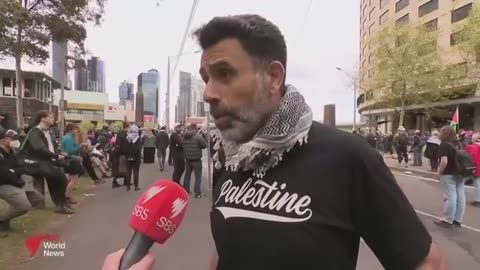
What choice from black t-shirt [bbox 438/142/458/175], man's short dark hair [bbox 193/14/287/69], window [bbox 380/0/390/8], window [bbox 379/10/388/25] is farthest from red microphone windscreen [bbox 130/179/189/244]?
window [bbox 379/10/388/25]

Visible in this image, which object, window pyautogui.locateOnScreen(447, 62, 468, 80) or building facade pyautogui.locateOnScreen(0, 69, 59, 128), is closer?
window pyautogui.locateOnScreen(447, 62, 468, 80)

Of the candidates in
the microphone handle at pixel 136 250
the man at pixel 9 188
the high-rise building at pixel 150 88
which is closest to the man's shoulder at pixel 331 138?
the microphone handle at pixel 136 250

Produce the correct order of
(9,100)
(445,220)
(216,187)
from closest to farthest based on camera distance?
(216,187), (445,220), (9,100)

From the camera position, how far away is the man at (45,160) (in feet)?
26.0

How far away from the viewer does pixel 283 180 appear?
4.56ft

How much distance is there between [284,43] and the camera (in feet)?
4.91

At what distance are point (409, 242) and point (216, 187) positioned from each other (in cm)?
74

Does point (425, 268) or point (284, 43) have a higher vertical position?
point (284, 43)

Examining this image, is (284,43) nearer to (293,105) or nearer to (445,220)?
(293,105)

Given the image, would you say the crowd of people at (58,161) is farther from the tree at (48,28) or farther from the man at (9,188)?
the tree at (48,28)

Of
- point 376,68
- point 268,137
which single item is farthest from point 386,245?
point 376,68

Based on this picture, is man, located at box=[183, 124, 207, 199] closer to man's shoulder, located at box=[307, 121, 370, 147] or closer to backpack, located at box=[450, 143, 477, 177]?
backpack, located at box=[450, 143, 477, 177]

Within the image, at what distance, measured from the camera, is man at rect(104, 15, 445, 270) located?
129cm

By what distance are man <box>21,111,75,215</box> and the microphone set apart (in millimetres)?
7100
